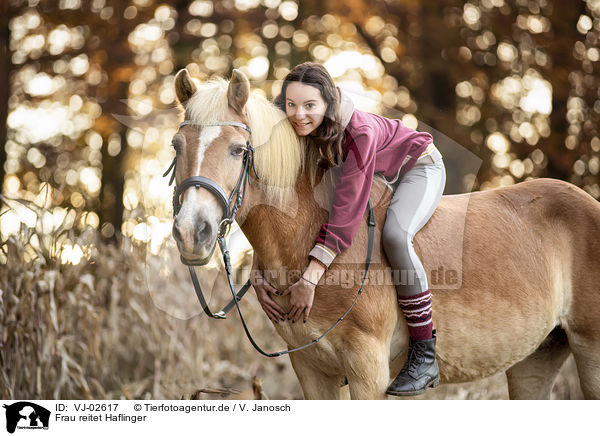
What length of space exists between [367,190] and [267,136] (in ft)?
1.69

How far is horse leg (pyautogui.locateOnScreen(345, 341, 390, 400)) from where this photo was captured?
243 centimetres

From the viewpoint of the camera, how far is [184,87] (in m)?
2.39

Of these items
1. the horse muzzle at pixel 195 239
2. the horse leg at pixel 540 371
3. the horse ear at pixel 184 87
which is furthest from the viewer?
the horse leg at pixel 540 371

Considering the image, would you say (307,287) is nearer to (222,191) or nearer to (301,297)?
(301,297)

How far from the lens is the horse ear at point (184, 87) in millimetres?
2355

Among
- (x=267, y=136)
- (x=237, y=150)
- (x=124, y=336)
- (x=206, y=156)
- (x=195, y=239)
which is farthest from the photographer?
(x=124, y=336)

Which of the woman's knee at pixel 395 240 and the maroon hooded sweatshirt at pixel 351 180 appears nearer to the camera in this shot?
the maroon hooded sweatshirt at pixel 351 180

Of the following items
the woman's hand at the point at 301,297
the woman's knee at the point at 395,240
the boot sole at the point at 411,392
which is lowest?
the boot sole at the point at 411,392

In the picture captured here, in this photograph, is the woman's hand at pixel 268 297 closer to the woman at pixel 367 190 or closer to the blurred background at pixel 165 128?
the woman at pixel 367 190

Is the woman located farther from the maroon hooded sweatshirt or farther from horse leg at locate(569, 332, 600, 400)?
horse leg at locate(569, 332, 600, 400)
